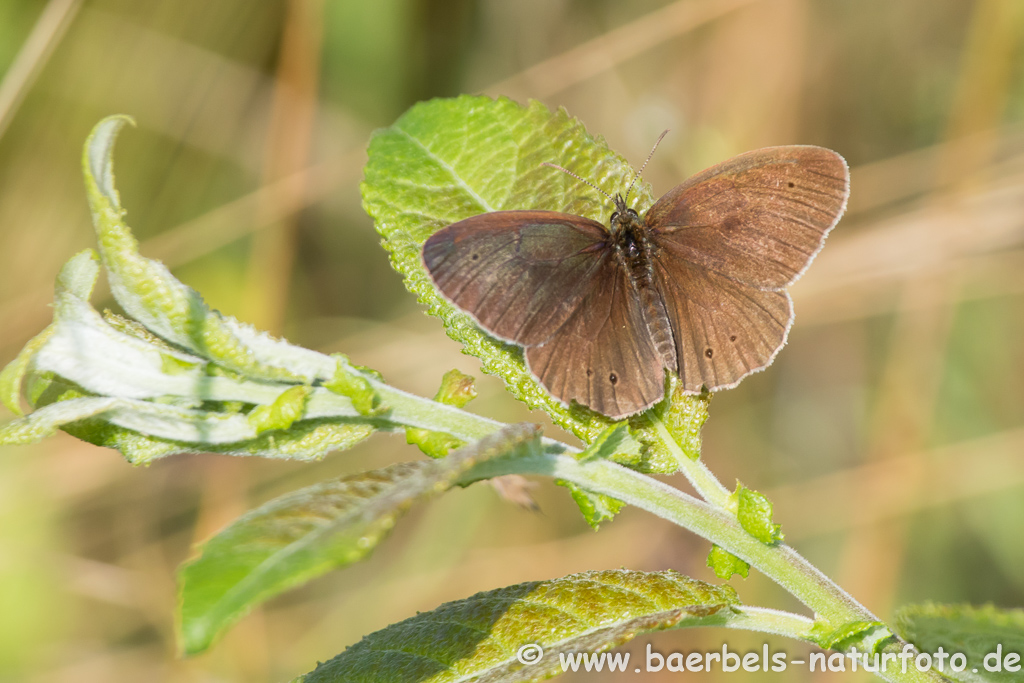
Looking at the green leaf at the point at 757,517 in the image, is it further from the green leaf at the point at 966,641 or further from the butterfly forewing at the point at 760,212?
the butterfly forewing at the point at 760,212

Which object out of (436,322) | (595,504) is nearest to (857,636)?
(595,504)

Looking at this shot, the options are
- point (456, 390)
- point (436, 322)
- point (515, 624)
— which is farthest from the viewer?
point (436, 322)

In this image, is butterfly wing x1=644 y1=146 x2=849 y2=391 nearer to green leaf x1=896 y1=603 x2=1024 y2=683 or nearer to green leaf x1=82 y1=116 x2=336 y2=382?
green leaf x1=896 y1=603 x2=1024 y2=683

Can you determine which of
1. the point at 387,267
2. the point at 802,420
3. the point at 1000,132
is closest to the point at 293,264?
the point at 387,267

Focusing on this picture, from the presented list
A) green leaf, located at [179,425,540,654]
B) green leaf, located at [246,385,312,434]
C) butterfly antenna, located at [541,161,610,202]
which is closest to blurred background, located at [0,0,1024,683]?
butterfly antenna, located at [541,161,610,202]

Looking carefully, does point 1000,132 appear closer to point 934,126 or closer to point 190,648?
point 934,126

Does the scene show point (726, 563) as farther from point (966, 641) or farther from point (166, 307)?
point (166, 307)

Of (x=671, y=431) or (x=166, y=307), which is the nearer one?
(x=166, y=307)
